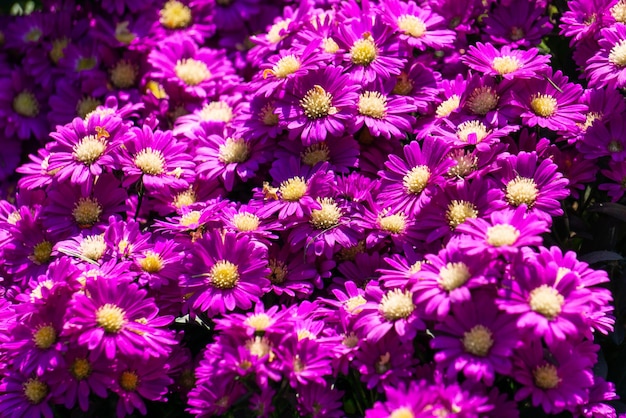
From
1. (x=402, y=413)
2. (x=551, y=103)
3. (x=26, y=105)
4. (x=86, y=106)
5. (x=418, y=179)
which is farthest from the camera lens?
(x=26, y=105)

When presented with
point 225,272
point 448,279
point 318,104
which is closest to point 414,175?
point 318,104

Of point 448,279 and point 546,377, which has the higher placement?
point 448,279

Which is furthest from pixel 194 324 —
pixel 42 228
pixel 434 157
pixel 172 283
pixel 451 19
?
pixel 451 19

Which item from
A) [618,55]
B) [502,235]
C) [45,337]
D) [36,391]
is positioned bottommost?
[36,391]

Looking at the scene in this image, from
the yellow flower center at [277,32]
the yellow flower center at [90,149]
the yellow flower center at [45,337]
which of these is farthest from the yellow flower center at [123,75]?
the yellow flower center at [45,337]

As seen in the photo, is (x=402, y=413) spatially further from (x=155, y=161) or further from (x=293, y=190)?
(x=155, y=161)

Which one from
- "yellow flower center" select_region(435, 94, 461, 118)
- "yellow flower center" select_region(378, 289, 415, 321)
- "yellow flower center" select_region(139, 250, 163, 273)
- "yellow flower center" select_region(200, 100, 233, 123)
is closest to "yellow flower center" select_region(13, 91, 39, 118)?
"yellow flower center" select_region(200, 100, 233, 123)

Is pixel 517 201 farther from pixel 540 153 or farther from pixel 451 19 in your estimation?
pixel 451 19
